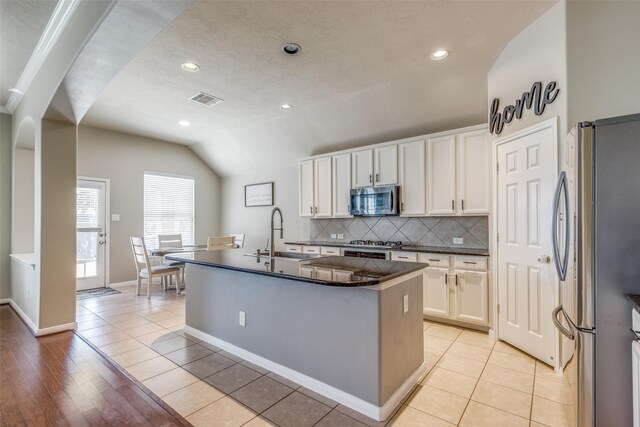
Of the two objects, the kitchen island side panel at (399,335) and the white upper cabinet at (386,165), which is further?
the white upper cabinet at (386,165)

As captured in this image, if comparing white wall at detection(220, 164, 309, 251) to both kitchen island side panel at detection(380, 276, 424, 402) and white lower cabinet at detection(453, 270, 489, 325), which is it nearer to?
white lower cabinet at detection(453, 270, 489, 325)

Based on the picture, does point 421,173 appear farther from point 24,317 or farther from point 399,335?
point 24,317

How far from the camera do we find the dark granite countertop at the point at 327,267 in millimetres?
1871

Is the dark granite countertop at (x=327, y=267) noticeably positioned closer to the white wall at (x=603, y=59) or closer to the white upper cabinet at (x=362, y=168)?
the white wall at (x=603, y=59)

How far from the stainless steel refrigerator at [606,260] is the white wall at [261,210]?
4663 mm

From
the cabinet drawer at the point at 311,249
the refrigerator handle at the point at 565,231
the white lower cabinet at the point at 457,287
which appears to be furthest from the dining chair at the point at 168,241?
the refrigerator handle at the point at 565,231

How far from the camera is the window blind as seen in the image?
6.32m

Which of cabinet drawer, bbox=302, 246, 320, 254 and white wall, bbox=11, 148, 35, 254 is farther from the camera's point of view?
cabinet drawer, bbox=302, 246, 320, 254

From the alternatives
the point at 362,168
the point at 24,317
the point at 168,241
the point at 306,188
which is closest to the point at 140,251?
the point at 168,241

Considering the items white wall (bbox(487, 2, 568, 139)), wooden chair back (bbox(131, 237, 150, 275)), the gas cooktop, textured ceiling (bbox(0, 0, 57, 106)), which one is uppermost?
textured ceiling (bbox(0, 0, 57, 106))

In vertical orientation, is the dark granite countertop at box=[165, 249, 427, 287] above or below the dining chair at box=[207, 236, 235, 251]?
above

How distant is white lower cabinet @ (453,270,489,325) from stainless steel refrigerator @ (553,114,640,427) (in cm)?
187

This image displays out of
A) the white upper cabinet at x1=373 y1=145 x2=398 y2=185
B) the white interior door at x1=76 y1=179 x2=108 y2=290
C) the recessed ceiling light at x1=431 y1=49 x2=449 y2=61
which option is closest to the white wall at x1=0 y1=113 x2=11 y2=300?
the white interior door at x1=76 y1=179 x2=108 y2=290

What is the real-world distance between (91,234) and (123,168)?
1349mm
